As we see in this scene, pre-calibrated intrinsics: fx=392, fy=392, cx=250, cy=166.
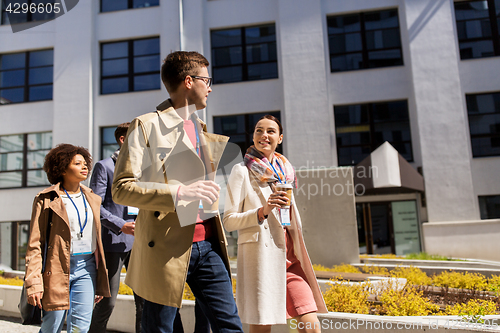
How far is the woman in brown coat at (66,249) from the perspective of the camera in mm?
3039

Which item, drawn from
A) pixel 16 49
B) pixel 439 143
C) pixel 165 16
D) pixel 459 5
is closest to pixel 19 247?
pixel 16 49

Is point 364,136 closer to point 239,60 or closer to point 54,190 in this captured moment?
point 239,60

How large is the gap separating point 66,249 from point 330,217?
26.3 ft

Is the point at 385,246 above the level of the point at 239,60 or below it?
below

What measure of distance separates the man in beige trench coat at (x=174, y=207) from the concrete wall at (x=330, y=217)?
8.21m

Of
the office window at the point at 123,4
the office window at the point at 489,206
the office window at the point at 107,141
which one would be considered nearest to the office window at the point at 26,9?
the office window at the point at 123,4

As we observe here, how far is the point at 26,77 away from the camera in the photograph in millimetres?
17516

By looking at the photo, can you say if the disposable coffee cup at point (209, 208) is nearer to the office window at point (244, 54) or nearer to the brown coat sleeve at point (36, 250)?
the brown coat sleeve at point (36, 250)

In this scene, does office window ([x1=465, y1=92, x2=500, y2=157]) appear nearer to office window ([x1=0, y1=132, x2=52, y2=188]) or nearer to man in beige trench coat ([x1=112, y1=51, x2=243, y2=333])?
man in beige trench coat ([x1=112, y1=51, x2=243, y2=333])


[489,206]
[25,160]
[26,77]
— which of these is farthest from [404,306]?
[26,77]

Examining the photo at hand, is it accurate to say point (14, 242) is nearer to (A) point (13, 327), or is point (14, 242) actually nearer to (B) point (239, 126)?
(B) point (239, 126)

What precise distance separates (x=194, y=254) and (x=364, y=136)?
1395 centimetres

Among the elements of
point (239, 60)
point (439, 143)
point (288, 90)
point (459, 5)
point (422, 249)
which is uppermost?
point (459, 5)

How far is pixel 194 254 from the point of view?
224 cm
